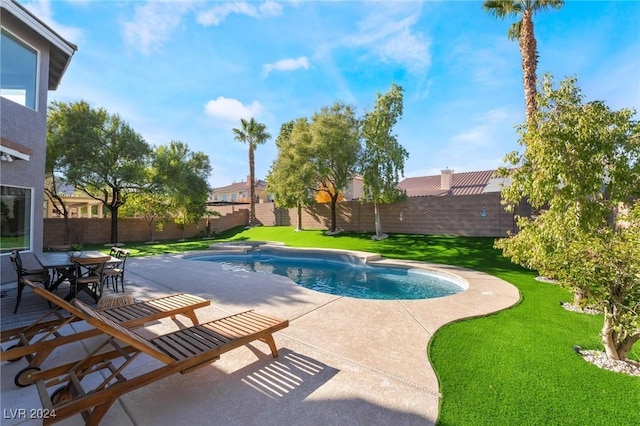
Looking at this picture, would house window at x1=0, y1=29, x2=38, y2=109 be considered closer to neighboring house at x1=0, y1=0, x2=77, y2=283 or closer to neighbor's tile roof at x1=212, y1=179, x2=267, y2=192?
neighboring house at x1=0, y1=0, x2=77, y2=283

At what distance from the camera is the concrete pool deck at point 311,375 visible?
9.02ft

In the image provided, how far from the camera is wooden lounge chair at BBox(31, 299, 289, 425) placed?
7.76 feet

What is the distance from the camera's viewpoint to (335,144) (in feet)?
58.3

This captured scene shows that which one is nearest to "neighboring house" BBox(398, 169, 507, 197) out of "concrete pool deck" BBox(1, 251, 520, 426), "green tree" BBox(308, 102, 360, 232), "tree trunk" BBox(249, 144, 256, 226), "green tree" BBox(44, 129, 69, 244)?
"green tree" BBox(308, 102, 360, 232)

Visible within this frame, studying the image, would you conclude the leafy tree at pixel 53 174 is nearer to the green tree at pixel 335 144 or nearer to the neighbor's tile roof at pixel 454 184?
the green tree at pixel 335 144

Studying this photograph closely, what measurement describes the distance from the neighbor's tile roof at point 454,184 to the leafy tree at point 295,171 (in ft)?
42.7

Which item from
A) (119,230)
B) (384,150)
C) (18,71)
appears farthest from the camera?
(119,230)

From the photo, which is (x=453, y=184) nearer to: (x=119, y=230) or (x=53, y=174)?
(x=119, y=230)

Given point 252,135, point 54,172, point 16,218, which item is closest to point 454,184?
point 252,135

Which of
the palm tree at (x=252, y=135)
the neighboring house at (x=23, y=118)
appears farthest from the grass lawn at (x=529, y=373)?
the palm tree at (x=252, y=135)

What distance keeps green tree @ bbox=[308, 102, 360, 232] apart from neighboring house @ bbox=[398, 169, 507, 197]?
10.7m

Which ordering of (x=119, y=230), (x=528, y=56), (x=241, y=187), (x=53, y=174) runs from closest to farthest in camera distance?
(x=528, y=56) → (x=53, y=174) → (x=119, y=230) → (x=241, y=187)

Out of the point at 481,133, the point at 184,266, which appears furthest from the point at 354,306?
the point at 481,133

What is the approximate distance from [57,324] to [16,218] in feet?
20.4
